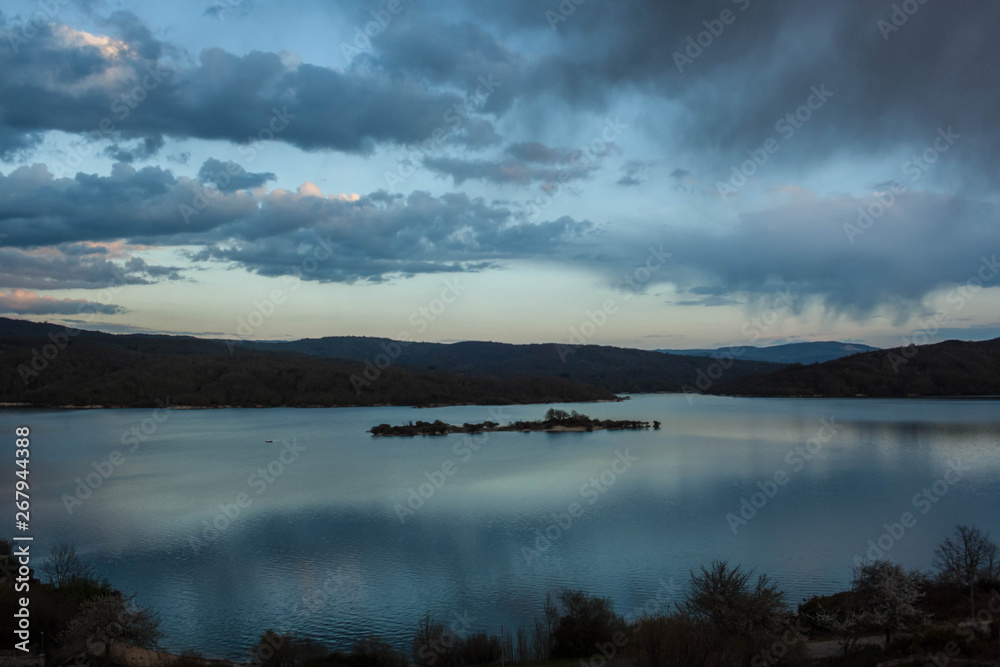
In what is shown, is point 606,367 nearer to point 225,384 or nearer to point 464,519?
point 225,384

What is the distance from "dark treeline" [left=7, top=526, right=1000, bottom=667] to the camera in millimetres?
11133

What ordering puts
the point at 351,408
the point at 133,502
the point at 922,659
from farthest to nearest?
1. the point at 351,408
2. the point at 133,502
3. the point at 922,659

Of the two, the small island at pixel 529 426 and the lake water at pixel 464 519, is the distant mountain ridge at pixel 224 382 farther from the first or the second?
the lake water at pixel 464 519

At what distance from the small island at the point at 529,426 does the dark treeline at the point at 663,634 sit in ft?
177

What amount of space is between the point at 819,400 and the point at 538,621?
118815 millimetres

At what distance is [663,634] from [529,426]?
6340 cm

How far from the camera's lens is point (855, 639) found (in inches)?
459

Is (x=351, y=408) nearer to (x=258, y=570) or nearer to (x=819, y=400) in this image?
(x=819, y=400)

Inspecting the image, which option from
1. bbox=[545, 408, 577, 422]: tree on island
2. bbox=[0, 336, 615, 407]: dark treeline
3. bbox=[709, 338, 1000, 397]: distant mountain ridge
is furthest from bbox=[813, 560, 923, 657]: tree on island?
bbox=[709, 338, 1000, 397]: distant mountain ridge

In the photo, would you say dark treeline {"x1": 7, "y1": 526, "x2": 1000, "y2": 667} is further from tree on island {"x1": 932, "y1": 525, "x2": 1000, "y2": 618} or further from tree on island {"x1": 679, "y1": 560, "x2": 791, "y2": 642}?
tree on island {"x1": 932, "y1": 525, "x2": 1000, "y2": 618}

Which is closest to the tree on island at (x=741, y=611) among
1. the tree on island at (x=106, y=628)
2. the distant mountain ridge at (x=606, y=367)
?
the tree on island at (x=106, y=628)

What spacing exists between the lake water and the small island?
36.3 ft

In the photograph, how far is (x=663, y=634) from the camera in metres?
10.5

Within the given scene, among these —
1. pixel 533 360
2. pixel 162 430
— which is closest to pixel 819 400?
pixel 533 360
